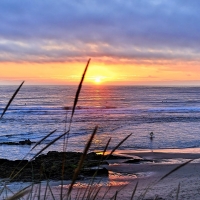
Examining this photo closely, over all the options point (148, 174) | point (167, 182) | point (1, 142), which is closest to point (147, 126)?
point (1, 142)

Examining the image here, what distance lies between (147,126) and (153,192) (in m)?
17.3

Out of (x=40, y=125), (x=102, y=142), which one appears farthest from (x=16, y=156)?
(x=40, y=125)

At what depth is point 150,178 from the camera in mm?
11336

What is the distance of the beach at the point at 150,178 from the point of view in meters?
8.81

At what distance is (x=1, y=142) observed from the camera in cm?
1967

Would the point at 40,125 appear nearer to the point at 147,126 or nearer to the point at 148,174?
the point at 147,126

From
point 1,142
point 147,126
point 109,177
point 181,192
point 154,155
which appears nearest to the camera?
point 181,192

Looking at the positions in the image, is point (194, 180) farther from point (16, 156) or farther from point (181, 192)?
point (16, 156)

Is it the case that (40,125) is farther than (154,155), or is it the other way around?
(40,125)

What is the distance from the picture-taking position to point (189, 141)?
1970cm

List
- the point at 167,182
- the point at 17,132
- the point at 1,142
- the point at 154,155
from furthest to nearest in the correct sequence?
the point at 17,132 < the point at 1,142 < the point at 154,155 < the point at 167,182

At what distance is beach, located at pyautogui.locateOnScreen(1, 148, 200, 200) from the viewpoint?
881cm

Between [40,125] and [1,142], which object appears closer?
[1,142]

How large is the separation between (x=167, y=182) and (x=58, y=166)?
12.2 feet
